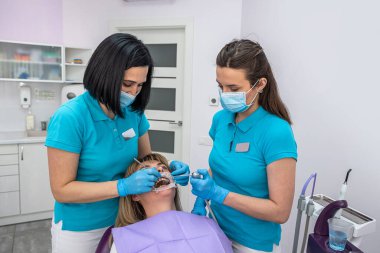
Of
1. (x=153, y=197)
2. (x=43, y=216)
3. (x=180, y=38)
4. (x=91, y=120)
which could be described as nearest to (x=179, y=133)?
(x=180, y=38)

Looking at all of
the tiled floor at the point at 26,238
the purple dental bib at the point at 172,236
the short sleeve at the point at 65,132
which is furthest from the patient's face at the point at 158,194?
the tiled floor at the point at 26,238

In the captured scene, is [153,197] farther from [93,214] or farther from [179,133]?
[179,133]

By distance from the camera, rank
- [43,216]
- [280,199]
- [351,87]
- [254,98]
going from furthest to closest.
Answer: [43,216] < [351,87] < [254,98] < [280,199]

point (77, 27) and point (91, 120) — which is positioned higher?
point (77, 27)

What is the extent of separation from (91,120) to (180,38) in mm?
2327

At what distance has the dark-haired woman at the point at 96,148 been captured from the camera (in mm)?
1015

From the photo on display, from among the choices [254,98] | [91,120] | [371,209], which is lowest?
[371,209]

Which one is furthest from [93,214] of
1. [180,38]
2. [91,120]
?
[180,38]

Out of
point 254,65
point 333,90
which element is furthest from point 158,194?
point 333,90

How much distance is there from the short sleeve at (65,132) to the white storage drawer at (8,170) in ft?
7.17

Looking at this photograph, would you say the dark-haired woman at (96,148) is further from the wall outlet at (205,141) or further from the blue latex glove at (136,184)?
the wall outlet at (205,141)

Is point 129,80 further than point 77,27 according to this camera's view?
No

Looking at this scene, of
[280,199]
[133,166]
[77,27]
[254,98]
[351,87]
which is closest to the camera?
[280,199]

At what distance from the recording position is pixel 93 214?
1.15 metres
